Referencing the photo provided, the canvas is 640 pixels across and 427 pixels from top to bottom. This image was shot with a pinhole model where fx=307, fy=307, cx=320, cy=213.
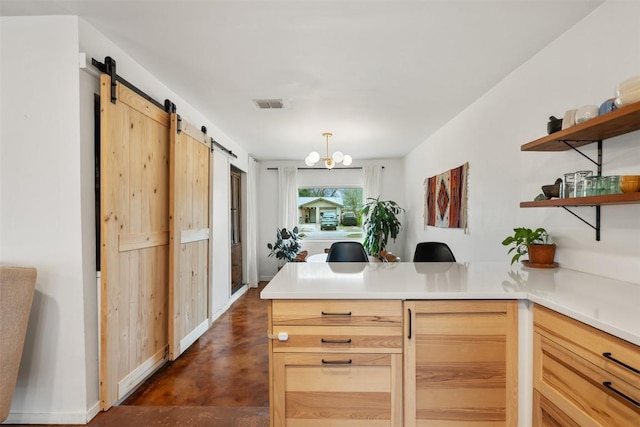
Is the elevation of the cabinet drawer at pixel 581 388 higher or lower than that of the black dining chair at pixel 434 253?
lower

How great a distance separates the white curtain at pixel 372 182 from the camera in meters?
6.12

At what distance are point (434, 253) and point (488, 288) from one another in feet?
4.00

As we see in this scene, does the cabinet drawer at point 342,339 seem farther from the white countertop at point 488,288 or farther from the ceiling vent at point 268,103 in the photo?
the ceiling vent at point 268,103

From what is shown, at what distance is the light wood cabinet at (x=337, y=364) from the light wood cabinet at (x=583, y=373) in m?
0.56

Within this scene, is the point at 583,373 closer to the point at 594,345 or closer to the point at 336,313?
the point at 594,345

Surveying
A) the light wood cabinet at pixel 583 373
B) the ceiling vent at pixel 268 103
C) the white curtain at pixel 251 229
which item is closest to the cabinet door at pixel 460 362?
the light wood cabinet at pixel 583 373

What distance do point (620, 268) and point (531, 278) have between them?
394mm

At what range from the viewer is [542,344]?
1.25 metres

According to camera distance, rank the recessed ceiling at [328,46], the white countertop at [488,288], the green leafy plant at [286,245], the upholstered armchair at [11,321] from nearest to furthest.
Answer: the white countertop at [488,288] < the upholstered armchair at [11,321] < the recessed ceiling at [328,46] < the green leafy plant at [286,245]

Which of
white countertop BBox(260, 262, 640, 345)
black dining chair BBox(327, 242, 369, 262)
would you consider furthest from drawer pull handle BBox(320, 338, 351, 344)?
black dining chair BBox(327, 242, 369, 262)

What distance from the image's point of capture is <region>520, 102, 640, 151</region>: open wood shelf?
1.25 meters

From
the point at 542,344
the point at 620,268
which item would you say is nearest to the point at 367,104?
the point at 620,268

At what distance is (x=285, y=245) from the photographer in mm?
5797

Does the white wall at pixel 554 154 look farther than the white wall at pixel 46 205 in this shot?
No
